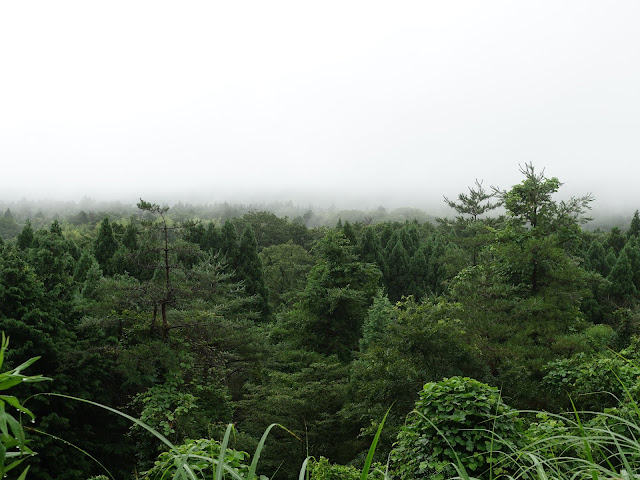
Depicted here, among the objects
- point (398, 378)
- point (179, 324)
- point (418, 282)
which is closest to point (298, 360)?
point (179, 324)

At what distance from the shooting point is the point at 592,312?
22547mm

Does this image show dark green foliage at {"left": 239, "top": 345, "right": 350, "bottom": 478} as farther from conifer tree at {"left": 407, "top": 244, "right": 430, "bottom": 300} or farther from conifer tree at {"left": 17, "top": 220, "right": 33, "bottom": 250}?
conifer tree at {"left": 407, "top": 244, "right": 430, "bottom": 300}

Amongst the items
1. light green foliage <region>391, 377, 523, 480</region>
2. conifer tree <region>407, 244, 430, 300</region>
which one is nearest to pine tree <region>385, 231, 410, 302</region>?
conifer tree <region>407, 244, 430, 300</region>

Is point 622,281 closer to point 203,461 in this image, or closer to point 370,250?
point 370,250

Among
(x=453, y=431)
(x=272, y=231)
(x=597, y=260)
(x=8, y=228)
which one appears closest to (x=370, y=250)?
(x=597, y=260)

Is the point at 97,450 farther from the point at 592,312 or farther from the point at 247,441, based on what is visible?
the point at 592,312

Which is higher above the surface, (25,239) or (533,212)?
(533,212)

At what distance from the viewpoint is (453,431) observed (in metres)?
3.55

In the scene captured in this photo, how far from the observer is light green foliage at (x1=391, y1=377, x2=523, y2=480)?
12.1 ft

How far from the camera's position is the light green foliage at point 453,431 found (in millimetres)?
3674

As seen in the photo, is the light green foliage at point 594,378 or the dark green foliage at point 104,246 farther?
the dark green foliage at point 104,246

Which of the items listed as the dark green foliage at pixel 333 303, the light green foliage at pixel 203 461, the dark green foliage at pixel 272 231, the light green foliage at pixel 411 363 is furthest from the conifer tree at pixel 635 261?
the light green foliage at pixel 203 461

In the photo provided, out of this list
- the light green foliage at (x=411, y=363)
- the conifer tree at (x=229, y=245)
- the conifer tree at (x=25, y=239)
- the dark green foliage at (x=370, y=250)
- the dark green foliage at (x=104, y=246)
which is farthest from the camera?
the dark green foliage at (x=370, y=250)

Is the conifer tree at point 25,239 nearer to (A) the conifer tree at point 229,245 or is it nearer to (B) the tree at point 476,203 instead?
(A) the conifer tree at point 229,245
